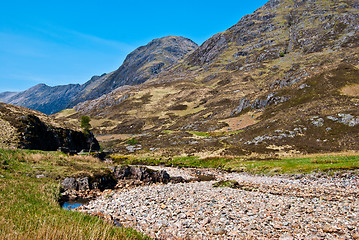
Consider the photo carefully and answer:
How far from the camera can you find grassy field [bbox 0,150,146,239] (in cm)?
592

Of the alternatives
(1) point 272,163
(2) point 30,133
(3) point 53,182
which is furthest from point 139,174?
(2) point 30,133

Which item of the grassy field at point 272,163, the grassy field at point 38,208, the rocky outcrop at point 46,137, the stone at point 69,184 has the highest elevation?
the rocky outcrop at point 46,137

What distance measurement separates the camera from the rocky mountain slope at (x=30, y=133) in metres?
38.0

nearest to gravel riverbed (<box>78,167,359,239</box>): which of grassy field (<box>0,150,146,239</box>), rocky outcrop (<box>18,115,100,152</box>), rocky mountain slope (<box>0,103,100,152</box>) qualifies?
grassy field (<box>0,150,146,239</box>)

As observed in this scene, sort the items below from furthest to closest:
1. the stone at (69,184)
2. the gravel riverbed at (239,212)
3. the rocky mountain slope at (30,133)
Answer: the rocky mountain slope at (30,133) → the stone at (69,184) → the gravel riverbed at (239,212)

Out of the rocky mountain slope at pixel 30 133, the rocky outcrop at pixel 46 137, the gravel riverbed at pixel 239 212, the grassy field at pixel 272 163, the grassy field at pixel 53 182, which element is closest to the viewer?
the grassy field at pixel 53 182

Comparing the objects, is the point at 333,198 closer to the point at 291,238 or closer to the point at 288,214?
the point at 288,214

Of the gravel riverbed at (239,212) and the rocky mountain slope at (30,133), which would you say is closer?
the gravel riverbed at (239,212)

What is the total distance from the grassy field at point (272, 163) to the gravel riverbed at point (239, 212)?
23.6 feet

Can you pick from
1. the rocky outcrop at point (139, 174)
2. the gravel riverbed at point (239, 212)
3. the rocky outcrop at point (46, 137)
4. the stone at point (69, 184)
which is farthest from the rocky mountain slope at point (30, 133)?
the gravel riverbed at point (239, 212)

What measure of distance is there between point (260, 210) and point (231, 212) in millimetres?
2544

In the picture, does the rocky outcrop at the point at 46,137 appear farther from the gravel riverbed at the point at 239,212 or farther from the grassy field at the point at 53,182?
the gravel riverbed at the point at 239,212

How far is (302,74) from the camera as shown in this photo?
330 ft

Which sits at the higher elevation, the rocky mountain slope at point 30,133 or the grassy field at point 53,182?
the rocky mountain slope at point 30,133
